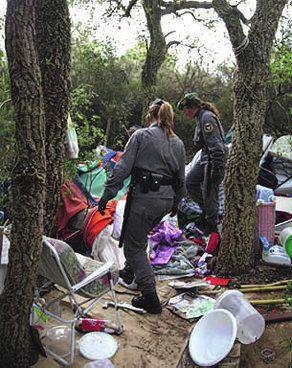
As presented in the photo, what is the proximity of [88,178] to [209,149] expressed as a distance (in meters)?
1.61

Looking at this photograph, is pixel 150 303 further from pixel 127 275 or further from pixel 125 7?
pixel 125 7

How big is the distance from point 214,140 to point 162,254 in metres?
1.35

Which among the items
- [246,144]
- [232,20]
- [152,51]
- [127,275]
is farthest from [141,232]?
[152,51]

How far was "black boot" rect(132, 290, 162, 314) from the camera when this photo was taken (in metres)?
3.92

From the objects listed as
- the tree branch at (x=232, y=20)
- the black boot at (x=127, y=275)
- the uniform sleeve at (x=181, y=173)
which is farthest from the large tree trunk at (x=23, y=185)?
the tree branch at (x=232, y=20)

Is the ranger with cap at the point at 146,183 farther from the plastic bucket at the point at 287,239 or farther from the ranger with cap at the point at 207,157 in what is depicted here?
the plastic bucket at the point at 287,239

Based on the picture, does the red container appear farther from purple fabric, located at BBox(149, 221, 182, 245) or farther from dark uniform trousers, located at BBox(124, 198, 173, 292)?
dark uniform trousers, located at BBox(124, 198, 173, 292)

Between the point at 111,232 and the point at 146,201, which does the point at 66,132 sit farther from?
the point at 111,232

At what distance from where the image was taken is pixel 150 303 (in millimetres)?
3930

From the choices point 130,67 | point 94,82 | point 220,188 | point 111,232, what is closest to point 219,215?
point 220,188

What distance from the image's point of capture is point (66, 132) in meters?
3.71

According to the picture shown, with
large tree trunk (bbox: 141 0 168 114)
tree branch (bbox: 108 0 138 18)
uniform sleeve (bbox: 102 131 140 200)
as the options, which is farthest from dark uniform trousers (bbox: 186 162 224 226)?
tree branch (bbox: 108 0 138 18)

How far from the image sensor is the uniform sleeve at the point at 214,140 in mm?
5094

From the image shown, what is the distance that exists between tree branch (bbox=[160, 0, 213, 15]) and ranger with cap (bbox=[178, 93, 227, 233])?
7.23 m
